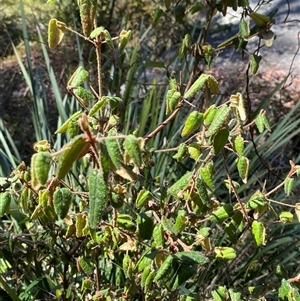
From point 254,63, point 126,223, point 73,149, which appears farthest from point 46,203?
point 254,63

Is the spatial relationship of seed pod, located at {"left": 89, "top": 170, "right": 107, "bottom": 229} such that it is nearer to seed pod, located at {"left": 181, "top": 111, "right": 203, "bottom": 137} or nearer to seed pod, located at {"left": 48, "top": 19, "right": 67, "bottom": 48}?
seed pod, located at {"left": 181, "top": 111, "right": 203, "bottom": 137}

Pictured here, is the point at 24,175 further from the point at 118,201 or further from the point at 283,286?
the point at 283,286

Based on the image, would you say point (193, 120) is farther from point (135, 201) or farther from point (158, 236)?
point (135, 201)

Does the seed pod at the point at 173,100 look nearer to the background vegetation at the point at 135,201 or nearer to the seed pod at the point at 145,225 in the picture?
the background vegetation at the point at 135,201

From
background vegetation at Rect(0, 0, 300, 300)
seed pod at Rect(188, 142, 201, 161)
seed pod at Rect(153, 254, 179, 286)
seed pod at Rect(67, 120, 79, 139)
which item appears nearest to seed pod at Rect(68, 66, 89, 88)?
background vegetation at Rect(0, 0, 300, 300)

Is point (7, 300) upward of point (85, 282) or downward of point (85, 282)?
downward

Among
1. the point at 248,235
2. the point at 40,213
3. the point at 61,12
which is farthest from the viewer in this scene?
the point at 61,12

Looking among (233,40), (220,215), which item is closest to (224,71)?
(233,40)
